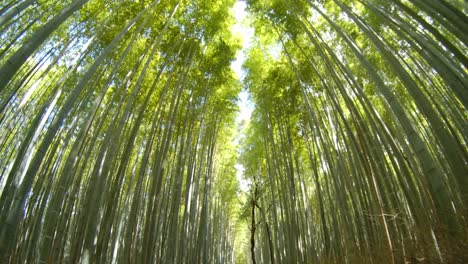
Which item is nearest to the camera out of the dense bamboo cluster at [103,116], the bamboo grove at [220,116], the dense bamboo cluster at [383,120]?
the dense bamboo cluster at [383,120]

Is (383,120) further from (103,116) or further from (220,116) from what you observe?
(220,116)

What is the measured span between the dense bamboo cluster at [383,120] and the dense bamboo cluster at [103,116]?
1.49 meters

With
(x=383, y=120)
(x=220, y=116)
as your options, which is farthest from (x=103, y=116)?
(x=220, y=116)

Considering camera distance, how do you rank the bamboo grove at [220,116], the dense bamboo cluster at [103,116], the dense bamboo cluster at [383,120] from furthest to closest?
the dense bamboo cluster at [103,116] < the bamboo grove at [220,116] < the dense bamboo cluster at [383,120]

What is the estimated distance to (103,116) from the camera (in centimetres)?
346

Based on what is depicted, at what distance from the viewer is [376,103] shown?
5.55 m

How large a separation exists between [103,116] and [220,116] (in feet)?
13.6

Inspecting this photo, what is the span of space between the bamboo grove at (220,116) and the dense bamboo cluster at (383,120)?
0.02 meters

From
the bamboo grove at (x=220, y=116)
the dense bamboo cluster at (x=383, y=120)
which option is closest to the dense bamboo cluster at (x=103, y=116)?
the bamboo grove at (x=220, y=116)

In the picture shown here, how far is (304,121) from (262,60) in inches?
73.2

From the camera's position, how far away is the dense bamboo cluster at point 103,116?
263 centimetres

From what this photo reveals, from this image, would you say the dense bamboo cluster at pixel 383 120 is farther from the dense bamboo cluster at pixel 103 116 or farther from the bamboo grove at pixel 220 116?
the dense bamboo cluster at pixel 103 116

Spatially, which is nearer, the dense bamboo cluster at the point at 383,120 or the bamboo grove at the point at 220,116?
the dense bamboo cluster at the point at 383,120

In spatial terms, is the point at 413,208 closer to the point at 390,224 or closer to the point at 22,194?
the point at 390,224
